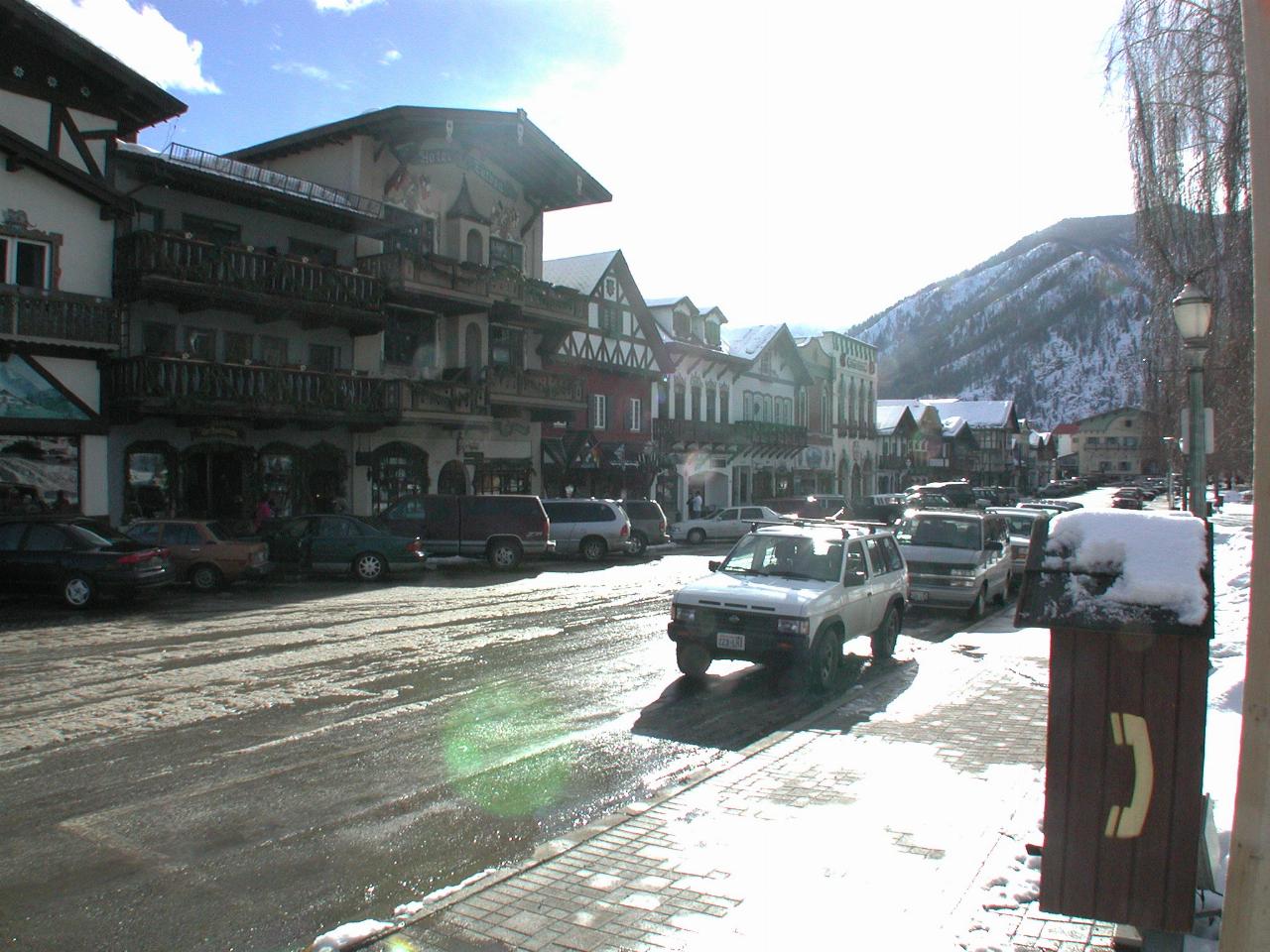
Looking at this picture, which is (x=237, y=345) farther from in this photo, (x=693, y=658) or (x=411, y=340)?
(x=693, y=658)

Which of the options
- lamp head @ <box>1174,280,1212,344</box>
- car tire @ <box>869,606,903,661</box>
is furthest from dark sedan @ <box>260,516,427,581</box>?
lamp head @ <box>1174,280,1212,344</box>

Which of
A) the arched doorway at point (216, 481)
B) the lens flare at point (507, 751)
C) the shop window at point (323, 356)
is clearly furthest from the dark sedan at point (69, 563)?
the shop window at point (323, 356)

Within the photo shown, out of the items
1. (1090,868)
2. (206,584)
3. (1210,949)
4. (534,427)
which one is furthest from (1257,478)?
(534,427)

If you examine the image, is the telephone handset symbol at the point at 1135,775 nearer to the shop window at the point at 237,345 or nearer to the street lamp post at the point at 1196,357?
the street lamp post at the point at 1196,357

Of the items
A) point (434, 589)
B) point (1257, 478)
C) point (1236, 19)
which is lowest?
point (434, 589)

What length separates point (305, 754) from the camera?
7.95 meters

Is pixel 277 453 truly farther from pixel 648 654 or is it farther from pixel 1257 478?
pixel 1257 478

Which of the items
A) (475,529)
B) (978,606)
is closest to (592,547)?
(475,529)

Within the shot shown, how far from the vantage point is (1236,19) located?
981 centimetres

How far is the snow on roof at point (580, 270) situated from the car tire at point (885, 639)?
30802mm

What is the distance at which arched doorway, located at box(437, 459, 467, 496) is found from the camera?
109 ft

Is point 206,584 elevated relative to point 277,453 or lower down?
lower down

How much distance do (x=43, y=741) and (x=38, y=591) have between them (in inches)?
409

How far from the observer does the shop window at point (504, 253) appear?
35.1m
